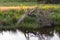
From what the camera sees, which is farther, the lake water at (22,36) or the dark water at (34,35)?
the dark water at (34,35)

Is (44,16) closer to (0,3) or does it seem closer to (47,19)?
(47,19)

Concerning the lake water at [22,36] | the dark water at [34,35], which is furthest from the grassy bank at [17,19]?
the lake water at [22,36]

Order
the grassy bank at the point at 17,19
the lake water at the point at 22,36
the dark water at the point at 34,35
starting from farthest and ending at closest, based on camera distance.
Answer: the grassy bank at the point at 17,19 → the dark water at the point at 34,35 → the lake water at the point at 22,36

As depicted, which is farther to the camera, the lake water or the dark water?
the dark water

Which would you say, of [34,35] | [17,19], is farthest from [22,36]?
[17,19]

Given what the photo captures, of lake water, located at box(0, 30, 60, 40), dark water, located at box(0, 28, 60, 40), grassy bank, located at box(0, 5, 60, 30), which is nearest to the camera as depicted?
lake water, located at box(0, 30, 60, 40)

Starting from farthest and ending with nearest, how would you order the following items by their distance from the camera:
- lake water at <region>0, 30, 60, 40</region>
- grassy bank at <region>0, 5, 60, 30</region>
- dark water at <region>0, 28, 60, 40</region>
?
1. grassy bank at <region>0, 5, 60, 30</region>
2. dark water at <region>0, 28, 60, 40</region>
3. lake water at <region>0, 30, 60, 40</region>

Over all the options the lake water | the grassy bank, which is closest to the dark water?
the lake water

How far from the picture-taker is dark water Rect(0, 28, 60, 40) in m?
25.5

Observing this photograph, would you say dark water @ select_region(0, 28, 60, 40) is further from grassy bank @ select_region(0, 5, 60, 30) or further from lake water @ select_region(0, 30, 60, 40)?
grassy bank @ select_region(0, 5, 60, 30)

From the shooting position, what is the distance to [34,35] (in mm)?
25812

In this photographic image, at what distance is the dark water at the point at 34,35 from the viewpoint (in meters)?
25.5

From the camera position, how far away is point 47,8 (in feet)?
102

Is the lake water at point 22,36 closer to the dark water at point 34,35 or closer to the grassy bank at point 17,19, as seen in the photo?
the dark water at point 34,35
